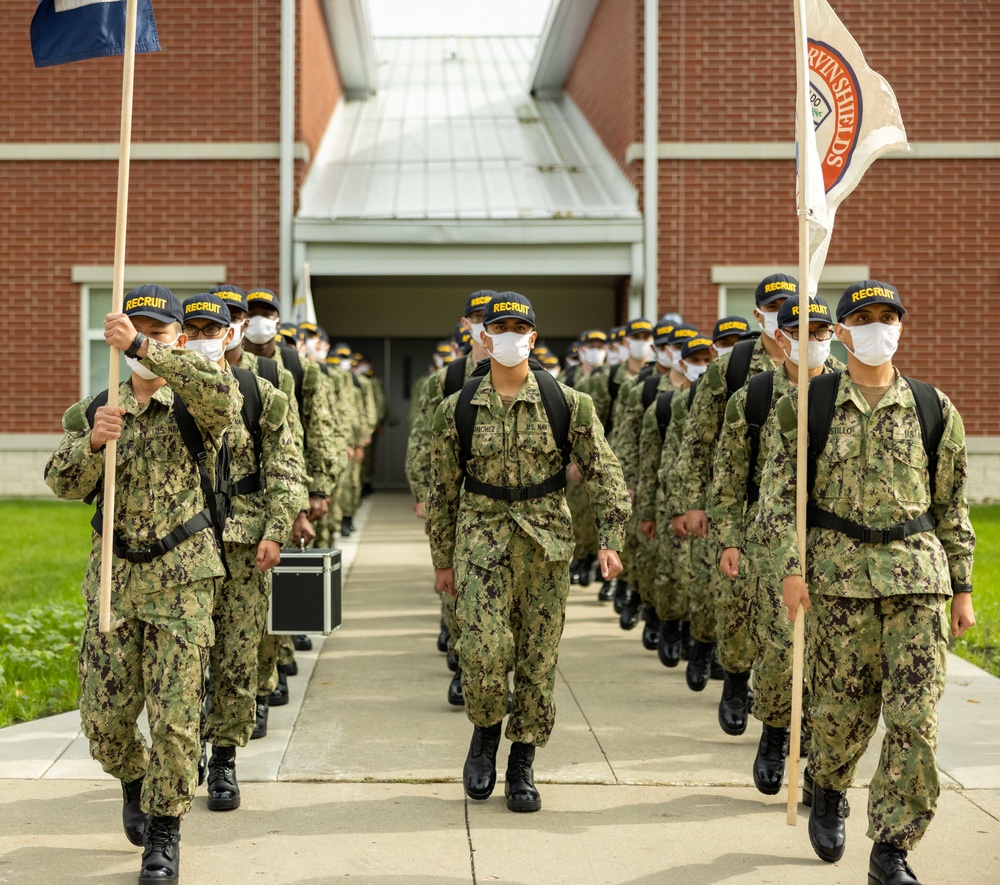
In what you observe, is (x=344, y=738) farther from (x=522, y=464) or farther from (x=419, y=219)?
(x=419, y=219)

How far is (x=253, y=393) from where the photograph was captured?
6105 millimetres

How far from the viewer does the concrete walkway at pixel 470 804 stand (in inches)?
197

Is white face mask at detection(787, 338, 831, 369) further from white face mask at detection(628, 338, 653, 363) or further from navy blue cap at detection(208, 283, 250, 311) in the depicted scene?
white face mask at detection(628, 338, 653, 363)

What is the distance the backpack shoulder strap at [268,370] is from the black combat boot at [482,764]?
2.28 meters

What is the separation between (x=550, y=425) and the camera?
232 inches

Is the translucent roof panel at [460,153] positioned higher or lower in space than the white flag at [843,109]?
higher

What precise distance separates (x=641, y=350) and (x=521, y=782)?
6123 mm

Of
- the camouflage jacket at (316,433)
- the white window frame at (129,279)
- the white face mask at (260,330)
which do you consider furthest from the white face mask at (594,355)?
the white window frame at (129,279)

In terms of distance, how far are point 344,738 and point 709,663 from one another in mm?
2506

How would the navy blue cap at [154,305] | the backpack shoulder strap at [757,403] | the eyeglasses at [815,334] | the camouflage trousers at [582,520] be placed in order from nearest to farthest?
the navy blue cap at [154,305], the eyeglasses at [815,334], the backpack shoulder strap at [757,403], the camouflage trousers at [582,520]

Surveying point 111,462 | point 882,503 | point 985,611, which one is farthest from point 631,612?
point 111,462

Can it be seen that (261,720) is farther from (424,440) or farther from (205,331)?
(205,331)

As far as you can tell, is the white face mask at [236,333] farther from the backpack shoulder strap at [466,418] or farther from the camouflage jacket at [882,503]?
the camouflage jacket at [882,503]

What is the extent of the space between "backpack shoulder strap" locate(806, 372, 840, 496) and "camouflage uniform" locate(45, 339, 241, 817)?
85.9 inches
